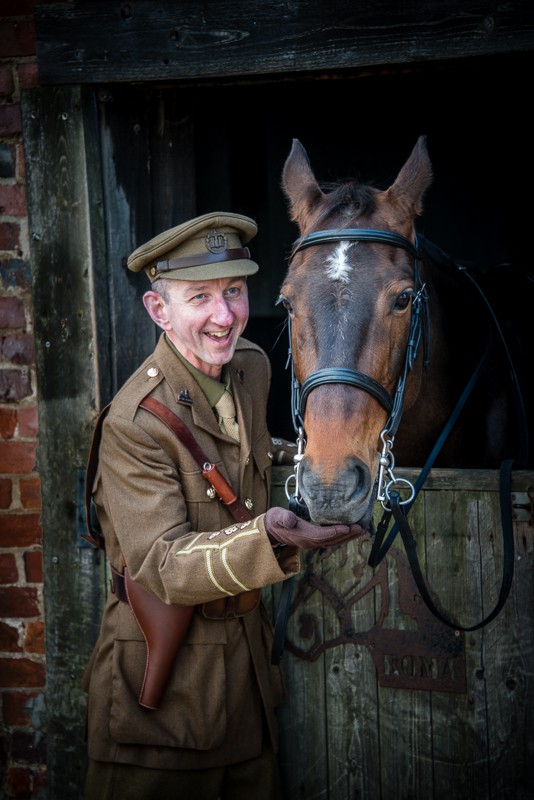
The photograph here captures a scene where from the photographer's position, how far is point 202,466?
98.0 inches

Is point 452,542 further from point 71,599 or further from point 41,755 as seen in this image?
point 41,755

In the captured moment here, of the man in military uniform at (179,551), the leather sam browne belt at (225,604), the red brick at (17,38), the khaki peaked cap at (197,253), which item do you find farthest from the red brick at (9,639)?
the red brick at (17,38)

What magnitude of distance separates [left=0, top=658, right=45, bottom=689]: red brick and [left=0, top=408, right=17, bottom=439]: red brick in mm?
959

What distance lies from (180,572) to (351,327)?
33.0 inches

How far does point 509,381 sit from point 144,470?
1.59m

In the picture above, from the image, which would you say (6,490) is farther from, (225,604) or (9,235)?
(225,604)

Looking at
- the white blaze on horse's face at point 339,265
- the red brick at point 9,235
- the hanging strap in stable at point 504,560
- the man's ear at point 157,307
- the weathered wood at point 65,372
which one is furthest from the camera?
the red brick at point 9,235

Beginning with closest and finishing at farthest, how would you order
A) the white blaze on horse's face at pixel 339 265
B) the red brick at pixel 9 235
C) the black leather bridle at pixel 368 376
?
the black leather bridle at pixel 368 376 < the white blaze on horse's face at pixel 339 265 < the red brick at pixel 9 235

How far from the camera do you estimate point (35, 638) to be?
3357mm

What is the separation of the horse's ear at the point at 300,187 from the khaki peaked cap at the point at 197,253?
0.68 feet

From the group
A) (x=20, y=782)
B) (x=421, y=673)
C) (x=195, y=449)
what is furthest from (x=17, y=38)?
(x=20, y=782)

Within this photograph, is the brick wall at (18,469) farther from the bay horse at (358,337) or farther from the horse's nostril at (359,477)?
the horse's nostril at (359,477)

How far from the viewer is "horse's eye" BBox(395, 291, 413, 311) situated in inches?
92.0

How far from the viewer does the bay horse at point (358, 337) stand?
2.06 meters
